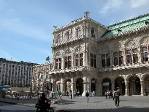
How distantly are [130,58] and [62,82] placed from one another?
1615 centimetres

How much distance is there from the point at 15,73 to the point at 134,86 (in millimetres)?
102790

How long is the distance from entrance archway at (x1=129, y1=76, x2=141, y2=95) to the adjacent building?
Answer: 91.6m

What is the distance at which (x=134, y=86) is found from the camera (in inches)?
2056

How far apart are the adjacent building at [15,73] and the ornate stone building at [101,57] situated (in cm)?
8060

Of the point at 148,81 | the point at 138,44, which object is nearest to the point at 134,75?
the point at 148,81

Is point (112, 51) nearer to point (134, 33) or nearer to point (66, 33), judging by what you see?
point (134, 33)

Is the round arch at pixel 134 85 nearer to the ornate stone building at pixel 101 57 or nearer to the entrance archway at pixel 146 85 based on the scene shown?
the ornate stone building at pixel 101 57

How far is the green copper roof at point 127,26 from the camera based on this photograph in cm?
5357

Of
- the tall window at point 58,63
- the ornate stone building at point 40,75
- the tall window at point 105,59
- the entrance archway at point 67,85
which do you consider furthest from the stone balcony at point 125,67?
the ornate stone building at point 40,75

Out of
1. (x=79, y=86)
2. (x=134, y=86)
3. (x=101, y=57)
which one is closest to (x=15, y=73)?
(x=79, y=86)

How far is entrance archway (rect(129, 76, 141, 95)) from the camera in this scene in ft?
169

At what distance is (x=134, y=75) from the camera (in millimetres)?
50312

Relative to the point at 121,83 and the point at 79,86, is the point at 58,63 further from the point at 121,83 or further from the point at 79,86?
the point at 121,83

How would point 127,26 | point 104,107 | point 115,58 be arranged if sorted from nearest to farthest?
point 104,107 < point 115,58 < point 127,26
